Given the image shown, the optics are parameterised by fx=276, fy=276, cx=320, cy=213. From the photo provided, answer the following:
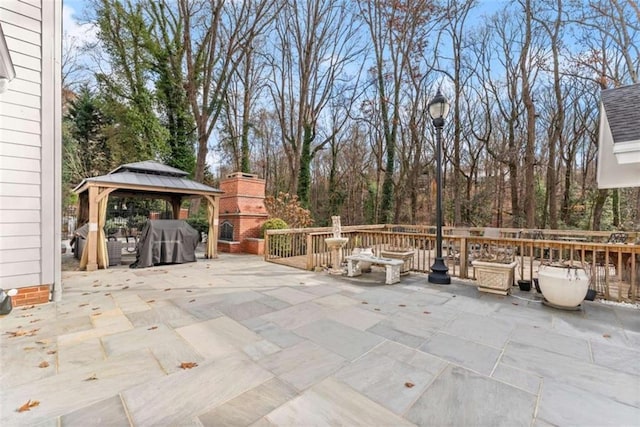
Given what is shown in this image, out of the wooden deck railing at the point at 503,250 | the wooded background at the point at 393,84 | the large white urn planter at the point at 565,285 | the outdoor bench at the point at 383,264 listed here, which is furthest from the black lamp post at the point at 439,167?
the wooded background at the point at 393,84

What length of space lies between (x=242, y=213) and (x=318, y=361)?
7.73m

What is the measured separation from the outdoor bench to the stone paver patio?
976 millimetres

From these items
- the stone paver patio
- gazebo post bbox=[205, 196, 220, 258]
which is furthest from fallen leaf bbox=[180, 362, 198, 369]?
gazebo post bbox=[205, 196, 220, 258]

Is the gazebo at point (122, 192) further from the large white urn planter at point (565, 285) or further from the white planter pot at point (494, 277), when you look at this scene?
the large white urn planter at point (565, 285)

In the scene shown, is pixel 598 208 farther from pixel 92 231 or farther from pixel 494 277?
pixel 92 231

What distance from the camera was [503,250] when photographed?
284 inches

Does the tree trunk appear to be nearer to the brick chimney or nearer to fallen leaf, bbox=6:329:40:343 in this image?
the brick chimney

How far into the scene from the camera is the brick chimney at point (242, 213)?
31.6 feet

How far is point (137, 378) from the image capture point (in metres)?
2.22

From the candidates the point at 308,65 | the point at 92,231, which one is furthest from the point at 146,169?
the point at 308,65

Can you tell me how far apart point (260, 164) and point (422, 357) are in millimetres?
20250

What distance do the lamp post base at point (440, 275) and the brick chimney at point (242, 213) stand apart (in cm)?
583

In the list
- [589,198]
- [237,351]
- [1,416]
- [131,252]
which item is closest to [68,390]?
[1,416]

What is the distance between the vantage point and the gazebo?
652 cm
